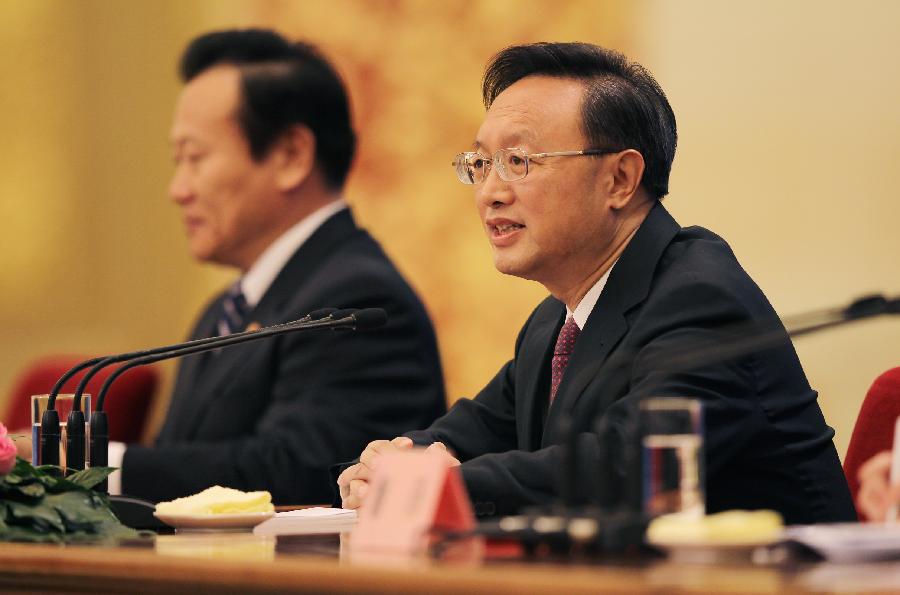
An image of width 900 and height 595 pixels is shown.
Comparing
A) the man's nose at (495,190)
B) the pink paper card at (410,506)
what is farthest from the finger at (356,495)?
the pink paper card at (410,506)

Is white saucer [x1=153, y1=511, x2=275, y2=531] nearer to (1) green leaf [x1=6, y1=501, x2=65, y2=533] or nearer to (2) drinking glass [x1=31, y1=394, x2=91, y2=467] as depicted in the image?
(1) green leaf [x1=6, y1=501, x2=65, y2=533]

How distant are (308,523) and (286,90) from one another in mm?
2167

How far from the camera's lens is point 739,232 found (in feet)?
12.3

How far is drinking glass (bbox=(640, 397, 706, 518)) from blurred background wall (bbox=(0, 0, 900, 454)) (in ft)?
7.06

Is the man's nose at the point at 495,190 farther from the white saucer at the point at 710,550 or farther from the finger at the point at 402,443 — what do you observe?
the white saucer at the point at 710,550

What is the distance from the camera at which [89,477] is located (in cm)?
204

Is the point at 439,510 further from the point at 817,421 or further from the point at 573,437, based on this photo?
the point at 817,421

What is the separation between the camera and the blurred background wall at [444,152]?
11.7ft

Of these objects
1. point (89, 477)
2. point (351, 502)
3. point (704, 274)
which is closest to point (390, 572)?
point (89, 477)

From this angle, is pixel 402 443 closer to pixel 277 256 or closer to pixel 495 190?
pixel 495 190

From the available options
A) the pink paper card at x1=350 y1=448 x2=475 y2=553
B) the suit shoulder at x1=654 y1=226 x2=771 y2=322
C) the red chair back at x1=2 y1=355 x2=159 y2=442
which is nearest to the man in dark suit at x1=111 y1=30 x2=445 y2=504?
the red chair back at x1=2 y1=355 x2=159 y2=442

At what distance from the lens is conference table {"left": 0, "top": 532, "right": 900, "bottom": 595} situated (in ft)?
3.75

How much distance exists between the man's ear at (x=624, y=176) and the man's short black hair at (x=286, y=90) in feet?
5.04

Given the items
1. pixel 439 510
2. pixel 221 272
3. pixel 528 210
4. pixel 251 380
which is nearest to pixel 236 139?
pixel 251 380
